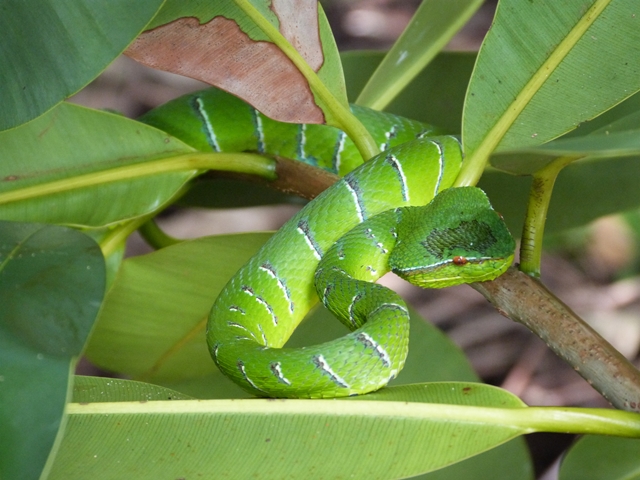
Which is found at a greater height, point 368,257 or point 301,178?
point 301,178

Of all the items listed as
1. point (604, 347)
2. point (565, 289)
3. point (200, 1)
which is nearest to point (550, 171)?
point (604, 347)

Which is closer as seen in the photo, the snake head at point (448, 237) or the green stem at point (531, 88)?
the green stem at point (531, 88)

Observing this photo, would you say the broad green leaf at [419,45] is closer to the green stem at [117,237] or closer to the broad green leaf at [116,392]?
the green stem at [117,237]

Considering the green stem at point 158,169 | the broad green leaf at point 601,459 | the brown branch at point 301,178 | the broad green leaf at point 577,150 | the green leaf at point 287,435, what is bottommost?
the broad green leaf at point 601,459

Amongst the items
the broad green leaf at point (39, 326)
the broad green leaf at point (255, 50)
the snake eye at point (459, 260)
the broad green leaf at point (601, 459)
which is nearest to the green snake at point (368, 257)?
the snake eye at point (459, 260)

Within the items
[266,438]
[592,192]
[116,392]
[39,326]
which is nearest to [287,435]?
[266,438]

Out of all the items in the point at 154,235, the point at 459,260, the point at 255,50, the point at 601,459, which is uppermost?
the point at 255,50

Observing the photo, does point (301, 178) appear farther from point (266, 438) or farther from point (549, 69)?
point (266, 438)
